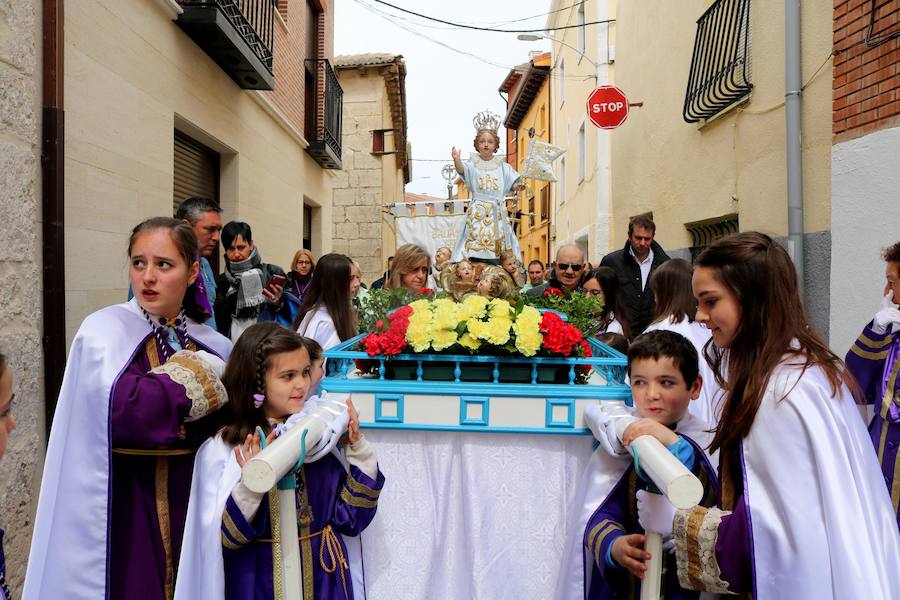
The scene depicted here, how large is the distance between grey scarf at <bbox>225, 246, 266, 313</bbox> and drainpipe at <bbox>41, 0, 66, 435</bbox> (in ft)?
4.32

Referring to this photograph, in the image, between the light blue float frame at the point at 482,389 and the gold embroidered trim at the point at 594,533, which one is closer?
the gold embroidered trim at the point at 594,533

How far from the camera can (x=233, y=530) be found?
6.41 feet

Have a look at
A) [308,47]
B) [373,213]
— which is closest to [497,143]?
[308,47]

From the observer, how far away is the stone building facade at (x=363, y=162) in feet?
56.7

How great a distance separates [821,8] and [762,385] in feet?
17.5

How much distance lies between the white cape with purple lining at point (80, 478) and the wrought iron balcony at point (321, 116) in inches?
387

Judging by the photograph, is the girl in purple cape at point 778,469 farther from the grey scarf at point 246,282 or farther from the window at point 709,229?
the window at point 709,229

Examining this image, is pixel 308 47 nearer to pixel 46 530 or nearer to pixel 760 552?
pixel 46 530

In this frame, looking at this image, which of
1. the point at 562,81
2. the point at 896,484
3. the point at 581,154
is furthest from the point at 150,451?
the point at 562,81

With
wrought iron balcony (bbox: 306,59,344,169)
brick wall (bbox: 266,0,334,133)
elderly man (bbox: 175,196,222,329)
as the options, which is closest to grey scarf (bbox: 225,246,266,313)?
elderly man (bbox: 175,196,222,329)

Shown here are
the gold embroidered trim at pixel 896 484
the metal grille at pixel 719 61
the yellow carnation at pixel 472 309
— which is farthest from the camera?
the metal grille at pixel 719 61

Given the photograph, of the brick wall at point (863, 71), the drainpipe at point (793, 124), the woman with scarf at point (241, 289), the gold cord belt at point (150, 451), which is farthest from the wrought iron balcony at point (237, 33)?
the brick wall at point (863, 71)

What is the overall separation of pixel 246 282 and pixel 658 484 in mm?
3809

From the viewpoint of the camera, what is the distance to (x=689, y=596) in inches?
75.8
